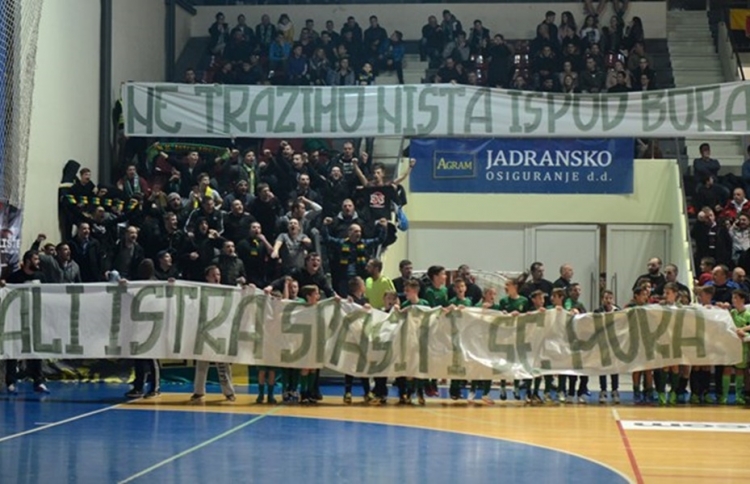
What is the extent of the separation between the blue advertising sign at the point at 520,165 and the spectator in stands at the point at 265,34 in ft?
25.1

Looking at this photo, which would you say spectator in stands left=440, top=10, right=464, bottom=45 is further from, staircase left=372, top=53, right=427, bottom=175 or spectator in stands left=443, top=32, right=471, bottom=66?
staircase left=372, top=53, right=427, bottom=175

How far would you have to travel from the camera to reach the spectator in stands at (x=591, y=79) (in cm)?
2811

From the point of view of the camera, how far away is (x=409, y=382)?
60.2ft

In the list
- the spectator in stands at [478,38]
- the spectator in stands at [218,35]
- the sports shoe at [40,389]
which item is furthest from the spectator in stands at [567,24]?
the sports shoe at [40,389]

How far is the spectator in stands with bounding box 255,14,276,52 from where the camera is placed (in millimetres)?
30734

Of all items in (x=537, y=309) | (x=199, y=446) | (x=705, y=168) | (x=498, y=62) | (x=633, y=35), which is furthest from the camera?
(x=633, y=35)

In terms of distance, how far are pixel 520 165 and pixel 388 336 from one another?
7.35 m

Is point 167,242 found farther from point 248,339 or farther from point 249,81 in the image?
point 249,81

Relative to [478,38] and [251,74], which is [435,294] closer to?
[251,74]

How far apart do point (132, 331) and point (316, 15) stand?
16.5 m

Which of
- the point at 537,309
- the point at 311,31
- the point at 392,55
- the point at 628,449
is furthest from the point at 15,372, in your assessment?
the point at 392,55

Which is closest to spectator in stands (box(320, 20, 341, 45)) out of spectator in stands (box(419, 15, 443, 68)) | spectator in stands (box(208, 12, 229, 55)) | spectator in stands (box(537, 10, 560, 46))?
spectator in stands (box(419, 15, 443, 68))

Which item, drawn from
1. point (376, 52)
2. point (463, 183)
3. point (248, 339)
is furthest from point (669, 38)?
point (248, 339)

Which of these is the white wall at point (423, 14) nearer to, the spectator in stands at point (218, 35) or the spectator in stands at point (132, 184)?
the spectator in stands at point (218, 35)
